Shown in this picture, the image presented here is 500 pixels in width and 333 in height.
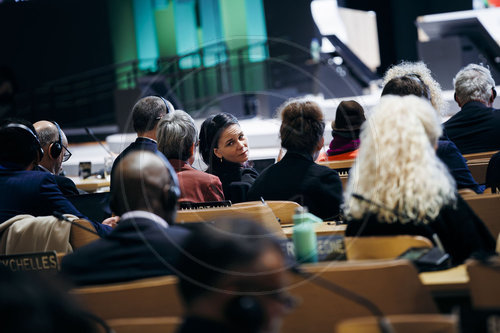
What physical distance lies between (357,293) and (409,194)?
559 mm

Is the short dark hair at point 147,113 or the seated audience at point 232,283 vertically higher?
the short dark hair at point 147,113

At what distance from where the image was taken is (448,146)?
10.6 feet

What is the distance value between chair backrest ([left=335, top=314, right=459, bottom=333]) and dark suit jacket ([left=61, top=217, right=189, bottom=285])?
0.69m

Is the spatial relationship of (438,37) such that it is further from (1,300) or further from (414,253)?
(1,300)

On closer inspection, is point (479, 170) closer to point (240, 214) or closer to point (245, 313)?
point (240, 214)

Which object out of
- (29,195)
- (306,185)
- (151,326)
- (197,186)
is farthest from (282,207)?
(151,326)

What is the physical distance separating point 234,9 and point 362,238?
1211 centimetres

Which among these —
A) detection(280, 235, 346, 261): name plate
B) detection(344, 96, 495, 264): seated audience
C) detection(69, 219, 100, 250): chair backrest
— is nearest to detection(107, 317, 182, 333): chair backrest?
detection(280, 235, 346, 261): name plate

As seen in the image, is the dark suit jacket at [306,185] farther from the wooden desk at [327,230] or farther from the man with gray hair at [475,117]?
the man with gray hair at [475,117]

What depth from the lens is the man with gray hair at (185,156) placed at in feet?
11.5

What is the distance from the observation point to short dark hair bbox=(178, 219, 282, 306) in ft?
4.52

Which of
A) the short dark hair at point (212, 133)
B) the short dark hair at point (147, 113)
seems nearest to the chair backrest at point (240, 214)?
the short dark hair at point (212, 133)

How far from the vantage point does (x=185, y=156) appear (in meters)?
3.68

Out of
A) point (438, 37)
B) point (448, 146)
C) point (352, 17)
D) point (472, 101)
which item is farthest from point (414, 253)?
point (352, 17)
